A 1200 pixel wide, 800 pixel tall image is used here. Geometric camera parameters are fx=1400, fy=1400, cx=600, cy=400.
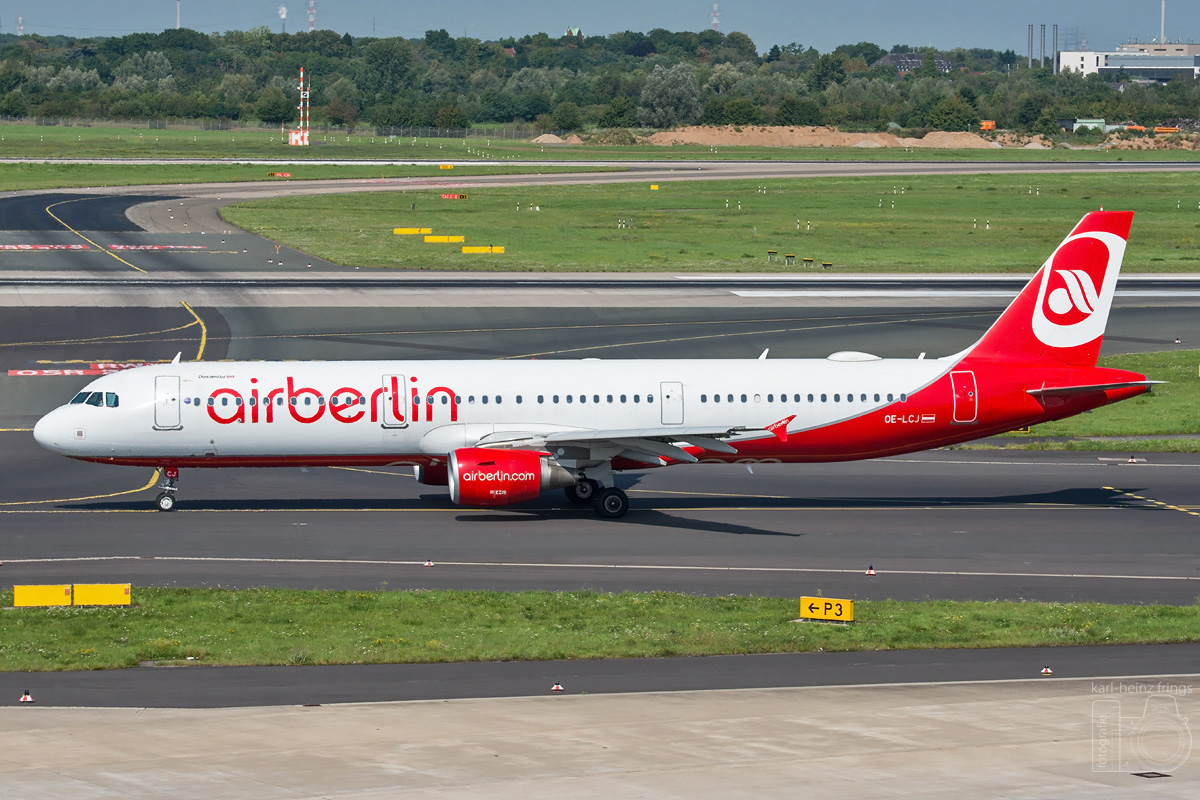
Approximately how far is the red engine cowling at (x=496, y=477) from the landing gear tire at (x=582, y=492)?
111 inches

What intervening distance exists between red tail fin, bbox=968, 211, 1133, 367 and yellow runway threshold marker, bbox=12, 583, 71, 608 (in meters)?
27.7

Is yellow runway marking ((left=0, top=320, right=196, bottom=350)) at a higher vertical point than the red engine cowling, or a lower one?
higher

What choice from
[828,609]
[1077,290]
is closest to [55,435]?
[828,609]

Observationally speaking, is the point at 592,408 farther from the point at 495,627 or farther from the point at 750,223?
the point at 750,223

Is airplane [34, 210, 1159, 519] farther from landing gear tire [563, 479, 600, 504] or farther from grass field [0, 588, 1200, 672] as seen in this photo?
grass field [0, 588, 1200, 672]

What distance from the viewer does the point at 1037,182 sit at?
16912 centimetres

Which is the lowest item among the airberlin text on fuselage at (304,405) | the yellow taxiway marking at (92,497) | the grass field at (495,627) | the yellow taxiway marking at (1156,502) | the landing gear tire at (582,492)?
the grass field at (495,627)

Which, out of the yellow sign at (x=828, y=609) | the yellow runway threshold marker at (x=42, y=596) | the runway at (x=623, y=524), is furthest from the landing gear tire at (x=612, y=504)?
the yellow runway threshold marker at (x=42, y=596)

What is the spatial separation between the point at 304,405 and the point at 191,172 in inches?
5713

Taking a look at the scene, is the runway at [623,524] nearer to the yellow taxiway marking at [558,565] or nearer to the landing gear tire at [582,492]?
the yellow taxiway marking at [558,565]

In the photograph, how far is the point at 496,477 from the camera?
132ft

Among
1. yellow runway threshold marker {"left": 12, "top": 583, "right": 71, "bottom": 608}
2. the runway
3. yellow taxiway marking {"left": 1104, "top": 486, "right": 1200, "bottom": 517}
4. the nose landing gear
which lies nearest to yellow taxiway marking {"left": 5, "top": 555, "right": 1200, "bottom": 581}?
the runway

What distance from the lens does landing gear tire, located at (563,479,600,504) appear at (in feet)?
142

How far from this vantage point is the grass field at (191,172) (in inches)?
6432
